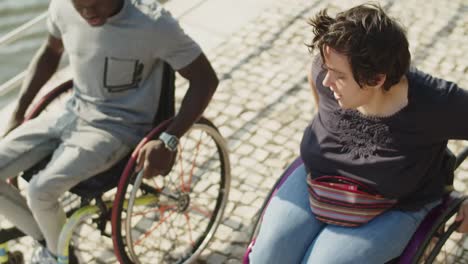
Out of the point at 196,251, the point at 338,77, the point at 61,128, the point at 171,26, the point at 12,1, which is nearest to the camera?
the point at 338,77

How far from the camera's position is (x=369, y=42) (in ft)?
8.11

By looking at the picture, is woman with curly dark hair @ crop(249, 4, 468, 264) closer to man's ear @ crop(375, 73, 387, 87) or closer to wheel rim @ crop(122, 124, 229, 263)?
man's ear @ crop(375, 73, 387, 87)

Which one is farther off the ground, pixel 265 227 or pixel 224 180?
pixel 265 227

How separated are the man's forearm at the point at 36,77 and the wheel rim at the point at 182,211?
2.40 feet

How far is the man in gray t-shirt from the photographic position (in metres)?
3.15

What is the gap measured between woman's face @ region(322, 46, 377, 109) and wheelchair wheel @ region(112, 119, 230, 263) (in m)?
0.92

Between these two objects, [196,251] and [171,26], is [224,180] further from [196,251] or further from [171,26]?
[171,26]

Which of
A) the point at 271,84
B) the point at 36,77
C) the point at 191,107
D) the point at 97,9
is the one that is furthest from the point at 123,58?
the point at 271,84

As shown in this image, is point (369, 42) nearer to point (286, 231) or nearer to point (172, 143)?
point (286, 231)

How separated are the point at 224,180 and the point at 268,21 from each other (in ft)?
8.73

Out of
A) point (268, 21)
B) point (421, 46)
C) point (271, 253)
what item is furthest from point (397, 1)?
point (271, 253)

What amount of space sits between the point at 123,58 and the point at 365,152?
3.99 ft

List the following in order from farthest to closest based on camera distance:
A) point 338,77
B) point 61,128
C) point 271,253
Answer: point 61,128
point 271,253
point 338,77

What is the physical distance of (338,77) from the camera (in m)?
2.58
